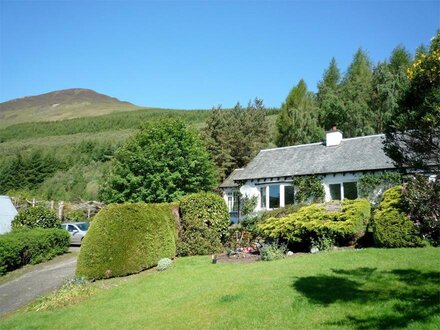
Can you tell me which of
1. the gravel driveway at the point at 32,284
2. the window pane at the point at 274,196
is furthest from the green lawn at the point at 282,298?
the window pane at the point at 274,196

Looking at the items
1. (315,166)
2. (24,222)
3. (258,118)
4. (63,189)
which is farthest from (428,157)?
(63,189)

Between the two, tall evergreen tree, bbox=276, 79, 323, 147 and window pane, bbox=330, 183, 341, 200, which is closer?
window pane, bbox=330, 183, 341, 200

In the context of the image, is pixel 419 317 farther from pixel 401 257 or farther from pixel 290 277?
pixel 401 257

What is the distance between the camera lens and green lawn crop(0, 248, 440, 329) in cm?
642

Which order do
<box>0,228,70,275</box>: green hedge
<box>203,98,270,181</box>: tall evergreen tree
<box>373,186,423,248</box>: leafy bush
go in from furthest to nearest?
<box>203,98,270,181</box>: tall evergreen tree, <box>0,228,70,275</box>: green hedge, <box>373,186,423,248</box>: leafy bush

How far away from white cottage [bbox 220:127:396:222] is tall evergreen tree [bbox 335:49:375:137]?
12564 millimetres

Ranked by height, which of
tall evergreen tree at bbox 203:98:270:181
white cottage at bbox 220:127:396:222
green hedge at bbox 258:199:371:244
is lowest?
green hedge at bbox 258:199:371:244

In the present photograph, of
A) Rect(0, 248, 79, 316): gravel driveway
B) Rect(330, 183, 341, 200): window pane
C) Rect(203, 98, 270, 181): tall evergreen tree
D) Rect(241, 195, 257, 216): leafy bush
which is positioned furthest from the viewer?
Rect(203, 98, 270, 181): tall evergreen tree

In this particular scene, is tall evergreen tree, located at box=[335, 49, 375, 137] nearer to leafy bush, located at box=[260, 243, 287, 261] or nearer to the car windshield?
leafy bush, located at box=[260, 243, 287, 261]

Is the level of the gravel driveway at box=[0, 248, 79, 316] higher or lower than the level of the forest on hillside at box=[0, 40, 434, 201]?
lower

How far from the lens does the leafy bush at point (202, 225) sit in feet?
55.9

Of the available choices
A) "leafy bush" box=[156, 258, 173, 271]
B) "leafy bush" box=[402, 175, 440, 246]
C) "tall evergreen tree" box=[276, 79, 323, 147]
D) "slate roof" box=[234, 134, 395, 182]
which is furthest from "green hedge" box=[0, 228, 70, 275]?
"tall evergreen tree" box=[276, 79, 323, 147]

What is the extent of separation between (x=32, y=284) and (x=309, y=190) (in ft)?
60.5

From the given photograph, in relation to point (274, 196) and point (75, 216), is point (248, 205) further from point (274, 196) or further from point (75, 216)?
point (75, 216)
